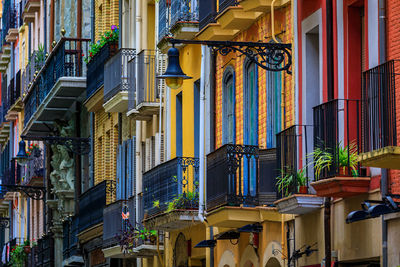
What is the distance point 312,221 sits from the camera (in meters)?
21.2

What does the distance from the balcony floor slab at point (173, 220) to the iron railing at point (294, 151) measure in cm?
627

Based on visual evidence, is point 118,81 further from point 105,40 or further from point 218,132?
point 218,132

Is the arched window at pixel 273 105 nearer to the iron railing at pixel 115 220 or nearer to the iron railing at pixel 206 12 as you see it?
the iron railing at pixel 206 12

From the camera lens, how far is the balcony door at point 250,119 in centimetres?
2386

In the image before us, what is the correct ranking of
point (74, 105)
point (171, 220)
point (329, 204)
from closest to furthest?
point (329, 204), point (171, 220), point (74, 105)

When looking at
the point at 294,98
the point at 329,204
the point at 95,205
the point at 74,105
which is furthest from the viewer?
the point at 74,105

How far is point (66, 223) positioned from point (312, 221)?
939 inches

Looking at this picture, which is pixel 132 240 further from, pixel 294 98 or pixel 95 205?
pixel 294 98

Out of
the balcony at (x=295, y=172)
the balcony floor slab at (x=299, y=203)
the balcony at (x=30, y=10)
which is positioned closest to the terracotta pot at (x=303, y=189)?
the balcony at (x=295, y=172)

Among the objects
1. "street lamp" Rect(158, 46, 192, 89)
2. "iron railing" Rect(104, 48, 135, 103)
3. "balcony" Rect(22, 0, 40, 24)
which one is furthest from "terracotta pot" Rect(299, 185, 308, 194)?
"balcony" Rect(22, 0, 40, 24)

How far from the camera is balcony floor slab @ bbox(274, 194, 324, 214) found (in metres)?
20.2

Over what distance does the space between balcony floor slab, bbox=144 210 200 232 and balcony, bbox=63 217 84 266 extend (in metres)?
12.1

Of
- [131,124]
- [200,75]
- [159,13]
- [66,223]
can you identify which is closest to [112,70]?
[131,124]

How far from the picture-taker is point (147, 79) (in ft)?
106
